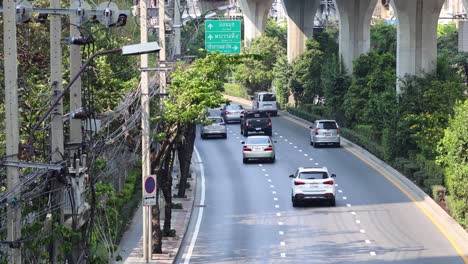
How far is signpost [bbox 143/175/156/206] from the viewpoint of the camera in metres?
30.2

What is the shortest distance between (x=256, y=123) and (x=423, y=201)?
2625 cm

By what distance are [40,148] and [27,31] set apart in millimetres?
8423

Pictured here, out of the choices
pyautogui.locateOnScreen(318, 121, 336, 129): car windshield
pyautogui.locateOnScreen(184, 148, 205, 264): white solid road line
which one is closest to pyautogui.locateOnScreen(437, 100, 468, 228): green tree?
pyautogui.locateOnScreen(184, 148, 205, 264): white solid road line

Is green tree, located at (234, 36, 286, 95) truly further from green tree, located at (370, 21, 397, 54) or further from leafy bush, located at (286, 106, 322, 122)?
leafy bush, located at (286, 106, 322, 122)

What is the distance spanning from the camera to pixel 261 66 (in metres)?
95.6

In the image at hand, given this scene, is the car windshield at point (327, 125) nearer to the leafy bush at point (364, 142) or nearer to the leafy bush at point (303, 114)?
the leafy bush at point (364, 142)

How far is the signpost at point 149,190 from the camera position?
3022 centimetres

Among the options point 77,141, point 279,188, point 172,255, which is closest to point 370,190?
point 279,188

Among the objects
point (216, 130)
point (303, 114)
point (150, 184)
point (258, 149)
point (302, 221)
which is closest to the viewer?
point (150, 184)

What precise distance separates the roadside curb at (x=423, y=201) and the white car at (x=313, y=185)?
10.8 ft

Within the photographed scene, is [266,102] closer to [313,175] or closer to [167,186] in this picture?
[313,175]

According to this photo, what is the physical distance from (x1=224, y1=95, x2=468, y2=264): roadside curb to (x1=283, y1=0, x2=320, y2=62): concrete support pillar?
30846 mm

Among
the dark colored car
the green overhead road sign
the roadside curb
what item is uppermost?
the green overhead road sign

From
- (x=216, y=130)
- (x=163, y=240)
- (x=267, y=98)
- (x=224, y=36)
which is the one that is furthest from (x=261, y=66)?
(x=163, y=240)
